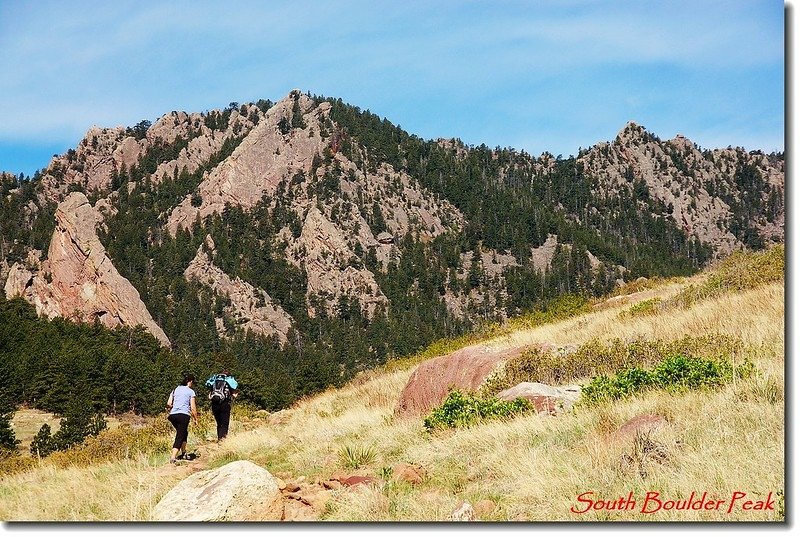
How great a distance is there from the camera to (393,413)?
15.5 metres

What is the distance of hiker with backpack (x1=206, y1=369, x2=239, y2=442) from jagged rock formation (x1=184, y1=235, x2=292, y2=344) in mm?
143840

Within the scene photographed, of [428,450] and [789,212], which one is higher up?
[789,212]

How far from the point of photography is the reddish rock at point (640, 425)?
24.5 feet

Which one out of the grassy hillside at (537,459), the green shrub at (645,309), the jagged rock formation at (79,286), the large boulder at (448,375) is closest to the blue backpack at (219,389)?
the grassy hillside at (537,459)

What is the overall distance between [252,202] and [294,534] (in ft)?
649

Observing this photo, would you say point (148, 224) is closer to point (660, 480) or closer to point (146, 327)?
point (146, 327)

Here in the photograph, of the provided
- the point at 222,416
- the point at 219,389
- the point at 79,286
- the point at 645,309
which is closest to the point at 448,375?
the point at 219,389

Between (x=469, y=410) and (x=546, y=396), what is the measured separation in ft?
4.51

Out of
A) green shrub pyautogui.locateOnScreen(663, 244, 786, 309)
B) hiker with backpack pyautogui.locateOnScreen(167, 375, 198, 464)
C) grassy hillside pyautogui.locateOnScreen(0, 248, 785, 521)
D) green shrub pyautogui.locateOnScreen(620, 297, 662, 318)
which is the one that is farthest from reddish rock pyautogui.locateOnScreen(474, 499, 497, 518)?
green shrub pyautogui.locateOnScreen(620, 297, 662, 318)

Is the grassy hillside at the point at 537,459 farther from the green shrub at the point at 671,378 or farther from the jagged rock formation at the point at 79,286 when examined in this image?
the jagged rock formation at the point at 79,286

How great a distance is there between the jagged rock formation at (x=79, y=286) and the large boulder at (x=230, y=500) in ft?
404

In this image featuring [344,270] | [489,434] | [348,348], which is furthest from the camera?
[344,270]

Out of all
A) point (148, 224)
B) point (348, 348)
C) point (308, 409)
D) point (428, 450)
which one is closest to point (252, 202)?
point (148, 224)

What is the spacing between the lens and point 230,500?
7426 millimetres
